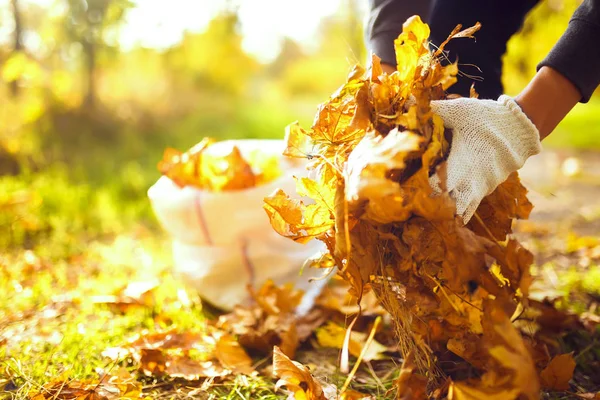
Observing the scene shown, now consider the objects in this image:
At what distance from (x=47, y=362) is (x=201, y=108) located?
5.38m

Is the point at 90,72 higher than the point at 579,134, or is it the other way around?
the point at 90,72

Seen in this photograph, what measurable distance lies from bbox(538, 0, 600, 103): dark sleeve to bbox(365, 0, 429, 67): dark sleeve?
1.43ft

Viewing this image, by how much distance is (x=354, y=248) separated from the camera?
954 mm

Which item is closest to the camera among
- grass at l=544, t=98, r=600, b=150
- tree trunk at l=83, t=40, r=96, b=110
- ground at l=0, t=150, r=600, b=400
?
ground at l=0, t=150, r=600, b=400

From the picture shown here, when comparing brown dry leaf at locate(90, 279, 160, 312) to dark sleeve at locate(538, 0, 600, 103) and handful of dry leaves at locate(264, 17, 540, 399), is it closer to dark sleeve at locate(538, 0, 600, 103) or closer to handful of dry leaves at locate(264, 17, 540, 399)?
handful of dry leaves at locate(264, 17, 540, 399)

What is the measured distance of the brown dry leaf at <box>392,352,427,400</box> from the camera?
0.98 meters

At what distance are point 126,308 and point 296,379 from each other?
839 millimetres

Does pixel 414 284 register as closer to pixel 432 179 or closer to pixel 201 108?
pixel 432 179

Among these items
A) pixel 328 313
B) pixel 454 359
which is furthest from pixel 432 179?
pixel 328 313

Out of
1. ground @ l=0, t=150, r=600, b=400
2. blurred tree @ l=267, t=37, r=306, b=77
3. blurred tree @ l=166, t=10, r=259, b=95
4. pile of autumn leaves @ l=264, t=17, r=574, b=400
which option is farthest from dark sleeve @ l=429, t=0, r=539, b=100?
blurred tree @ l=267, t=37, r=306, b=77

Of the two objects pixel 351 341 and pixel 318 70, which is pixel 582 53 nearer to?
pixel 351 341

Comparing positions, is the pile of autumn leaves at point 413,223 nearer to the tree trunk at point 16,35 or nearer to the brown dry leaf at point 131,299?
the brown dry leaf at point 131,299

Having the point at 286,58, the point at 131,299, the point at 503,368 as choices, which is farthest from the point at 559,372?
the point at 286,58

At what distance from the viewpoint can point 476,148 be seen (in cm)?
95
